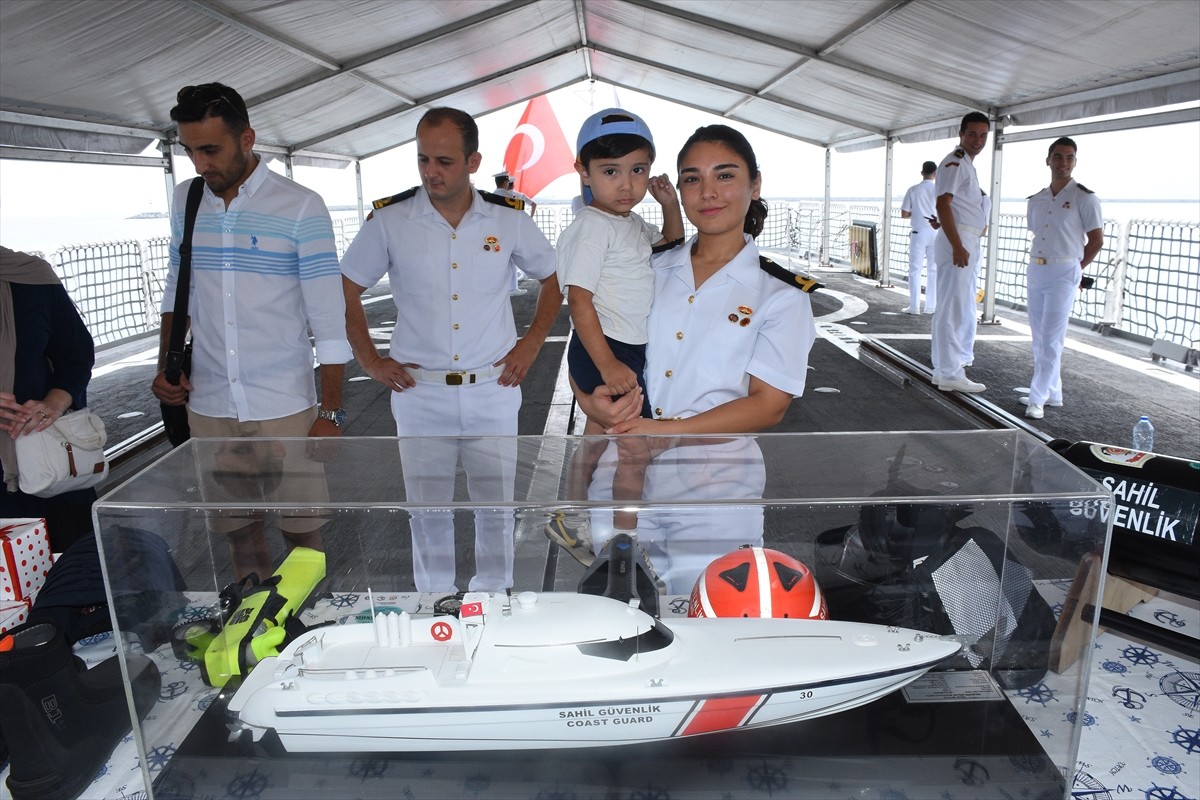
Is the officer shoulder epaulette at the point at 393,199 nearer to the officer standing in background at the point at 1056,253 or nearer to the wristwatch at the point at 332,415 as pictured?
the wristwatch at the point at 332,415

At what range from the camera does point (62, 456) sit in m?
2.57

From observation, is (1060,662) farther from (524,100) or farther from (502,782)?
(524,100)

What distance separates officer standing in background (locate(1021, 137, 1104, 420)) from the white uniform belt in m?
4.91

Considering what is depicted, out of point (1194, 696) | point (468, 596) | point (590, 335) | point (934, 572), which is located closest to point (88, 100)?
point (590, 335)

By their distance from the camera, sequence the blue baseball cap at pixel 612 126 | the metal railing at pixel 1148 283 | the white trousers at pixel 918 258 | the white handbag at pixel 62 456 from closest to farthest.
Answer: the blue baseball cap at pixel 612 126, the white handbag at pixel 62 456, the metal railing at pixel 1148 283, the white trousers at pixel 918 258

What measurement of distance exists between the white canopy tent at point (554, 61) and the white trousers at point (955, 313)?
1.82m

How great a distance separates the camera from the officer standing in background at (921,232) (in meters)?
10.9

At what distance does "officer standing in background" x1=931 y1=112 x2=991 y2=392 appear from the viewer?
6523 mm

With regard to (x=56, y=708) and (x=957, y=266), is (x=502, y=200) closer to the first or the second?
(x=56, y=708)

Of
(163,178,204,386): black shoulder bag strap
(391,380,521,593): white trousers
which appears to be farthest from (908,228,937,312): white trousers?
(391,380,521,593): white trousers

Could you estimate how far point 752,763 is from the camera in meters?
1.22

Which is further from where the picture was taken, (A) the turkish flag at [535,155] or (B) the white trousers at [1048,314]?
(A) the turkish flag at [535,155]

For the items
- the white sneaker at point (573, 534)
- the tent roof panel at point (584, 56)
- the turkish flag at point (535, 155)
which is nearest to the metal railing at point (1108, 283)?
the tent roof panel at point (584, 56)

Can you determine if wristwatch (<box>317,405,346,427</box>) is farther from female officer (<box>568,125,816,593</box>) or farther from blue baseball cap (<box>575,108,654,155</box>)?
blue baseball cap (<box>575,108,654,155</box>)
